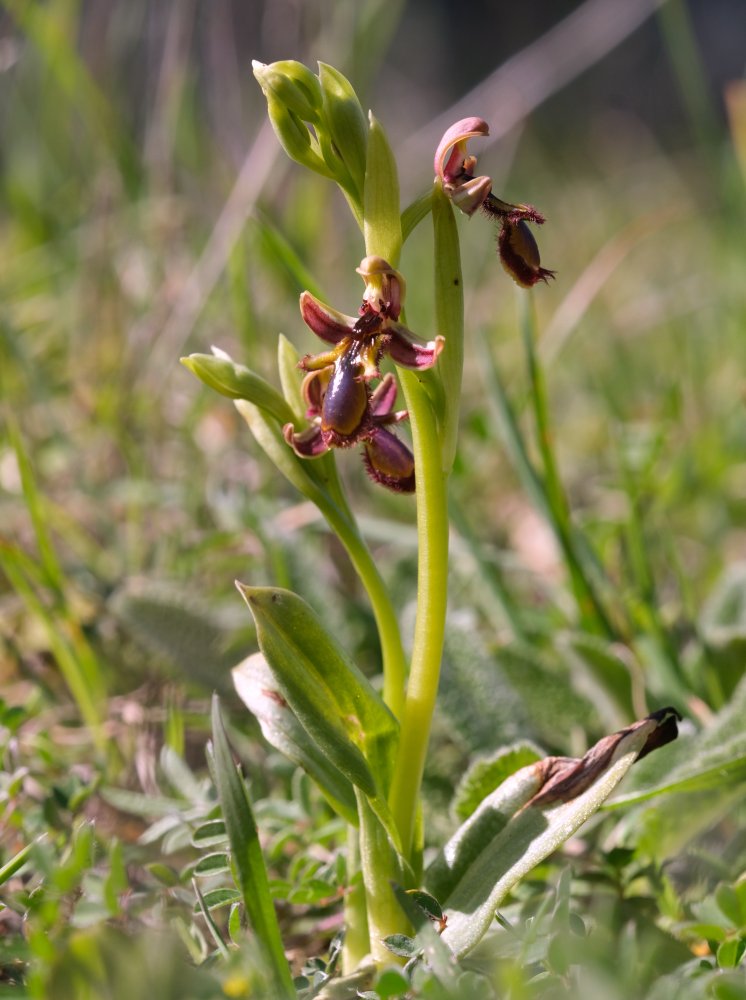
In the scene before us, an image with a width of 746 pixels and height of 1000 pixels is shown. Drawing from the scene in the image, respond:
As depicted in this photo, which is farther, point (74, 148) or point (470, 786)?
point (74, 148)

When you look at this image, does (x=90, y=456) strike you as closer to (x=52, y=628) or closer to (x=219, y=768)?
(x=52, y=628)

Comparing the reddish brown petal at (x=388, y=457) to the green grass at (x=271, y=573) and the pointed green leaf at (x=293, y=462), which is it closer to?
the pointed green leaf at (x=293, y=462)

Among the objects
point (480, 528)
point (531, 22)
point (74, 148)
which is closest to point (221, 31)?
point (74, 148)

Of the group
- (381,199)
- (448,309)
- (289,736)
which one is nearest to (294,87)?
(381,199)

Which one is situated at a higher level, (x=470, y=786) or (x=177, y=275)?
(x=177, y=275)

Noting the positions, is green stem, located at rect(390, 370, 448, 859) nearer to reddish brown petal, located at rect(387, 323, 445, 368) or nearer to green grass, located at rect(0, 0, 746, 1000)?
reddish brown petal, located at rect(387, 323, 445, 368)

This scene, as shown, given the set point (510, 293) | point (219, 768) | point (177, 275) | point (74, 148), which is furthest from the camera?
point (510, 293)

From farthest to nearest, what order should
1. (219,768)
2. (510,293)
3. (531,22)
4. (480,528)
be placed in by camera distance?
(531,22) < (510,293) < (480,528) < (219,768)
